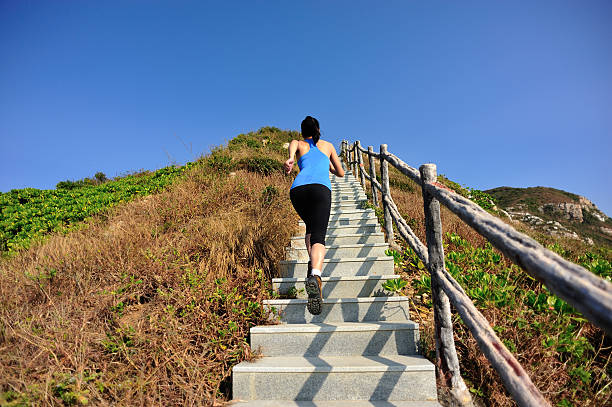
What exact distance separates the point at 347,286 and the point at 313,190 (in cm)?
115

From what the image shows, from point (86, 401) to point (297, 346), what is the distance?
149 cm

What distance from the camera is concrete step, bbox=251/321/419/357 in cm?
248

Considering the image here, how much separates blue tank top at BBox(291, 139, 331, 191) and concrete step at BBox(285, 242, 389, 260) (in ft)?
4.23

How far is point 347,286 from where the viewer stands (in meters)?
3.20

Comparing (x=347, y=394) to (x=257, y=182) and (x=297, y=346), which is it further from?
(x=257, y=182)

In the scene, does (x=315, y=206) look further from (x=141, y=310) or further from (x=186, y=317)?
(x=141, y=310)

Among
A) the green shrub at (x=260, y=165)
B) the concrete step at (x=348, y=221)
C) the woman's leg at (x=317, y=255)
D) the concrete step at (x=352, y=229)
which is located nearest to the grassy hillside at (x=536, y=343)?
the woman's leg at (x=317, y=255)

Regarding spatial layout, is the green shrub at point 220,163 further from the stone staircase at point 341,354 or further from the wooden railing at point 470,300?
the wooden railing at point 470,300

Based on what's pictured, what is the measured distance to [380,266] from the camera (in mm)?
3590

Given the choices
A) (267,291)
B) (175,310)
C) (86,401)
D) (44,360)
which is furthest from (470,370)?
(44,360)

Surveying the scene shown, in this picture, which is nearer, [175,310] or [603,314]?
[603,314]

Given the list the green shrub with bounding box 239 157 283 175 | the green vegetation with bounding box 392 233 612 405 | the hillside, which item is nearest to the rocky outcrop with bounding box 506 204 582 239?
the hillside

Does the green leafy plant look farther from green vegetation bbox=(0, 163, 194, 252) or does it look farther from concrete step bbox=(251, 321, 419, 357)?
green vegetation bbox=(0, 163, 194, 252)

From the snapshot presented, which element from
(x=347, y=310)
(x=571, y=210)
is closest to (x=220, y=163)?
(x=347, y=310)
